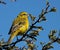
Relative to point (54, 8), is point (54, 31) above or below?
below

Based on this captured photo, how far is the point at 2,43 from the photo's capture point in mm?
2885

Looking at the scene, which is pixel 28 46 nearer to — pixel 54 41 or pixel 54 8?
pixel 54 41

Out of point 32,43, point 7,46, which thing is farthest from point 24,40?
point 7,46

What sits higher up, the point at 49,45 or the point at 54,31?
the point at 54,31

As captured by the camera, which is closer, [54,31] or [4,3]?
[54,31]

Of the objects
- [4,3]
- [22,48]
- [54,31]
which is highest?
[4,3]

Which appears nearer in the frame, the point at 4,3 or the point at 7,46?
the point at 7,46

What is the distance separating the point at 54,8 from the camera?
2973 mm

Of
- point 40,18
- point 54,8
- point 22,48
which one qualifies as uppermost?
point 54,8

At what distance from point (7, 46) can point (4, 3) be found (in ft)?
2.54

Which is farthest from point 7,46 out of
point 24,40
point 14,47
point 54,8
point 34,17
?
point 54,8

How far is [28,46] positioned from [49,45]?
0.32 meters

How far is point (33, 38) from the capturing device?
293 cm

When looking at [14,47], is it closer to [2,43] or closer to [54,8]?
[2,43]
